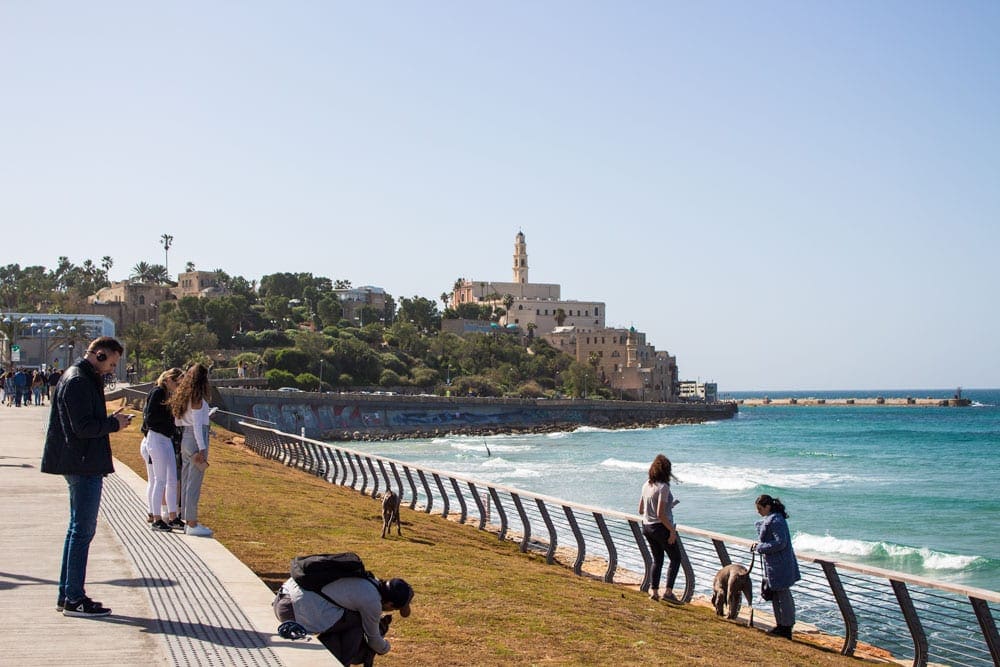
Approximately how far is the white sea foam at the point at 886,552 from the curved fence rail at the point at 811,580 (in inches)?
167

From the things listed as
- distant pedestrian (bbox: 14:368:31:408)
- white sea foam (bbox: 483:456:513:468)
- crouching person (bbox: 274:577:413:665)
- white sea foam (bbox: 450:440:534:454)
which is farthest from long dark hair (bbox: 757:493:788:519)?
white sea foam (bbox: 450:440:534:454)

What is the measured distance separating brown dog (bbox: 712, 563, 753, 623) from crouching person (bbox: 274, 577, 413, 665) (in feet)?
18.5

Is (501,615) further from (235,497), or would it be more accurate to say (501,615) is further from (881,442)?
(881,442)

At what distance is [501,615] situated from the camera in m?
9.51

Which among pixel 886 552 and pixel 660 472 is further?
pixel 886 552

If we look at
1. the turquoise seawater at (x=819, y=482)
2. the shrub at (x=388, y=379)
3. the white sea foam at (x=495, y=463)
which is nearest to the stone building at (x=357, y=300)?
the shrub at (x=388, y=379)

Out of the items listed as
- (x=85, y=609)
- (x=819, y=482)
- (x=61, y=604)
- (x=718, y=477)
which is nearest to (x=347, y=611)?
(x=85, y=609)

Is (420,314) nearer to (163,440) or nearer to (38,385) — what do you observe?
(38,385)

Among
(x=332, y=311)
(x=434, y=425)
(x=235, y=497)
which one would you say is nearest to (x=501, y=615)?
(x=235, y=497)

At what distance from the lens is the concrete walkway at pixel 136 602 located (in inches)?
254

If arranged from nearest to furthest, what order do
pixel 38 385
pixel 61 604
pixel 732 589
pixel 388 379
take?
pixel 61 604 → pixel 732 589 → pixel 38 385 → pixel 388 379

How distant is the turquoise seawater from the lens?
2634cm

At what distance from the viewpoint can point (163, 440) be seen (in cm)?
1138

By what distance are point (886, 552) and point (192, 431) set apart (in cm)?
1857
